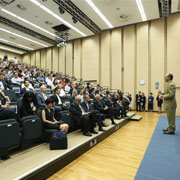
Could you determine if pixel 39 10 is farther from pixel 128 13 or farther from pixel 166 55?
pixel 166 55

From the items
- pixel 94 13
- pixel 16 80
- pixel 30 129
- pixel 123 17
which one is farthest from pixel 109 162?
pixel 123 17

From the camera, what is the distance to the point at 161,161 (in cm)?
224

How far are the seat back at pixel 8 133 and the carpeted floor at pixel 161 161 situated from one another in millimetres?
1744

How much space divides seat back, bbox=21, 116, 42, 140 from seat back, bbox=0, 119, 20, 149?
0.16 metres

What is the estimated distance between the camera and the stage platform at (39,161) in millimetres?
1625

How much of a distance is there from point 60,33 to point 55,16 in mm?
2204

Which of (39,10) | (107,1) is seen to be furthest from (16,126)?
(39,10)

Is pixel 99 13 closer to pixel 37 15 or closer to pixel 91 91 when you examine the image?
pixel 37 15

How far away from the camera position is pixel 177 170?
198 cm

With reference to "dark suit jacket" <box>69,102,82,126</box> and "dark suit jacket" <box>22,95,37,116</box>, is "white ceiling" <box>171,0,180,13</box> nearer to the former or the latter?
"dark suit jacket" <box>69,102,82,126</box>

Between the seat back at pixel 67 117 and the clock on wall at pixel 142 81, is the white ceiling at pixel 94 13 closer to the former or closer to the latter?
the clock on wall at pixel 142 81

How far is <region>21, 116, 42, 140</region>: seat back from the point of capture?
85.0 inches

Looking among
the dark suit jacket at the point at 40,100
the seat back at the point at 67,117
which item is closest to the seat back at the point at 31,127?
the seat back at the point at 67,117

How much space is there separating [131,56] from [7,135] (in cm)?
889
